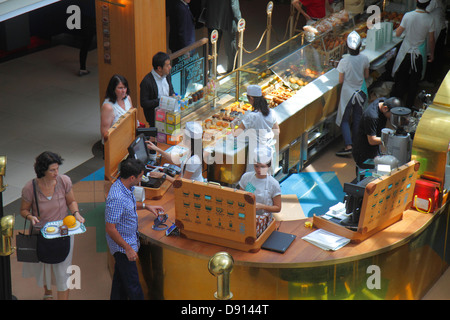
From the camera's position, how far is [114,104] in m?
7.63

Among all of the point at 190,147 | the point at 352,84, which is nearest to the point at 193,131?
the point at 190,147

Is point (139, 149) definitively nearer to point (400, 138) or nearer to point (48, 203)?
point (48, 203)

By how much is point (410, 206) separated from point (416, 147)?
0.56 metres

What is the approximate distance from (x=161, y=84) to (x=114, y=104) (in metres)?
0.84

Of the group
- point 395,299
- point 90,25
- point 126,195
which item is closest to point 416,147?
point 395,299

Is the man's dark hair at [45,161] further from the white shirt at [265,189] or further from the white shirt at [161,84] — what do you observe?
the white shirt at [161,84]

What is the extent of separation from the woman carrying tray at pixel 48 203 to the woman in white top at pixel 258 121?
7.95 ft

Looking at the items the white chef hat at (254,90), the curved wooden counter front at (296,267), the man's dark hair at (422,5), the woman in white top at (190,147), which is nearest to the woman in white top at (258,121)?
the white chef hat at (254,90)

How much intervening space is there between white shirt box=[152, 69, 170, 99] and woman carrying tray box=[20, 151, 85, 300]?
7.74 ft

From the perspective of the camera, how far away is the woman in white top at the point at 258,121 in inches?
312

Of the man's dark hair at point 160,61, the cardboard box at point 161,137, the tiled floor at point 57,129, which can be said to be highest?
the man's dark hair at point 160,61

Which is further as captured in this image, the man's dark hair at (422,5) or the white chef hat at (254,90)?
the man's dark hair at (422,5)

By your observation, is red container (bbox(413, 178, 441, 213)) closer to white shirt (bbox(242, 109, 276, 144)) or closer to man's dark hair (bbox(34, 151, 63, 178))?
white shirt (bbox(242, 109, 276, 144))

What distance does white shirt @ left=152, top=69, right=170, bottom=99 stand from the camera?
8258 millimetres
